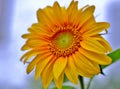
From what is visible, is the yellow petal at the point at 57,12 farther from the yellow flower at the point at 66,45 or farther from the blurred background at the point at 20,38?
the blurred background at the point at 20,38

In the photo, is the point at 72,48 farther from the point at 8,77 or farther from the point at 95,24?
the point at 8,77

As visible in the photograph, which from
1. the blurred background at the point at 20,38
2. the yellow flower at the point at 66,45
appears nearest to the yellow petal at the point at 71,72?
the yellow flower at the point at 66,45

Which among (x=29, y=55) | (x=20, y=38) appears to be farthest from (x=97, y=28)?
(x=20, y=38)

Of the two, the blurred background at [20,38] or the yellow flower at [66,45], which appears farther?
the blurred background at [20,38]

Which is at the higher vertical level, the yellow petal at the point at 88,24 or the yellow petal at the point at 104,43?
the yellow petal at the point at 88,24

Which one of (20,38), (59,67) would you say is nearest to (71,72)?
(59,67)

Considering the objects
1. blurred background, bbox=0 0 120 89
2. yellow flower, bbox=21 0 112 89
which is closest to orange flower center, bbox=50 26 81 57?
yellow flower, bbox=21 0 112 89

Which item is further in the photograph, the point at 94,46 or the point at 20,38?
the point at 20,38

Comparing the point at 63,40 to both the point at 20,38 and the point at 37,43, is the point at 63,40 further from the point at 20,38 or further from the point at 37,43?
the point at 20,38
